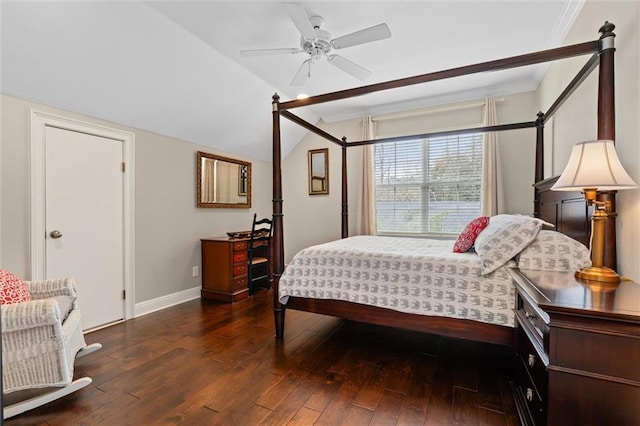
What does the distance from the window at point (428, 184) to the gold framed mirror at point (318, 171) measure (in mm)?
875

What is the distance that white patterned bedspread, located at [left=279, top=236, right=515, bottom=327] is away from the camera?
1982mm

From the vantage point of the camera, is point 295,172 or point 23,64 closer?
point 23,64

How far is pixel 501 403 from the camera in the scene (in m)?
1.81

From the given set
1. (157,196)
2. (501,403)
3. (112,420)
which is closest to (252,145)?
(157,196)

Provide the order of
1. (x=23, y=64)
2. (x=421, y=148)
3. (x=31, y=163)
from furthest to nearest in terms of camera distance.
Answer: (x=421, y=148) → (x=31, y=163) → (x=23, y=64)

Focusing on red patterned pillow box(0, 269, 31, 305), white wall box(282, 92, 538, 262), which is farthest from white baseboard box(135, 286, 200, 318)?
white wall box(282, 92, 538, 262)

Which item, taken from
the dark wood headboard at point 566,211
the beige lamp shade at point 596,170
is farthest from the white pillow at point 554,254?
the beige lamp shade at point 596,170

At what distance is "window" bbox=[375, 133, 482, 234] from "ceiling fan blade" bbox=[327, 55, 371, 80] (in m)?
1.90

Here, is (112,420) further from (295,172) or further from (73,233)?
(295,172)

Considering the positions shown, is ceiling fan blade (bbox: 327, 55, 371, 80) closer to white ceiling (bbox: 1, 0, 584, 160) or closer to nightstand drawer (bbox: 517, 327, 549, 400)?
white ceiling (bbox: 1, 0, 584, 160)

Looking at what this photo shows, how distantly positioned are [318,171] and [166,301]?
9.75 feet

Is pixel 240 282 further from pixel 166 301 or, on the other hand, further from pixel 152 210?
pixel 152 210

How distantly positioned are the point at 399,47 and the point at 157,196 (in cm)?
310

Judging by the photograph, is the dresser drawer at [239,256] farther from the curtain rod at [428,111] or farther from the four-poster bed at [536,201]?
the curtain rod at [428,111]
